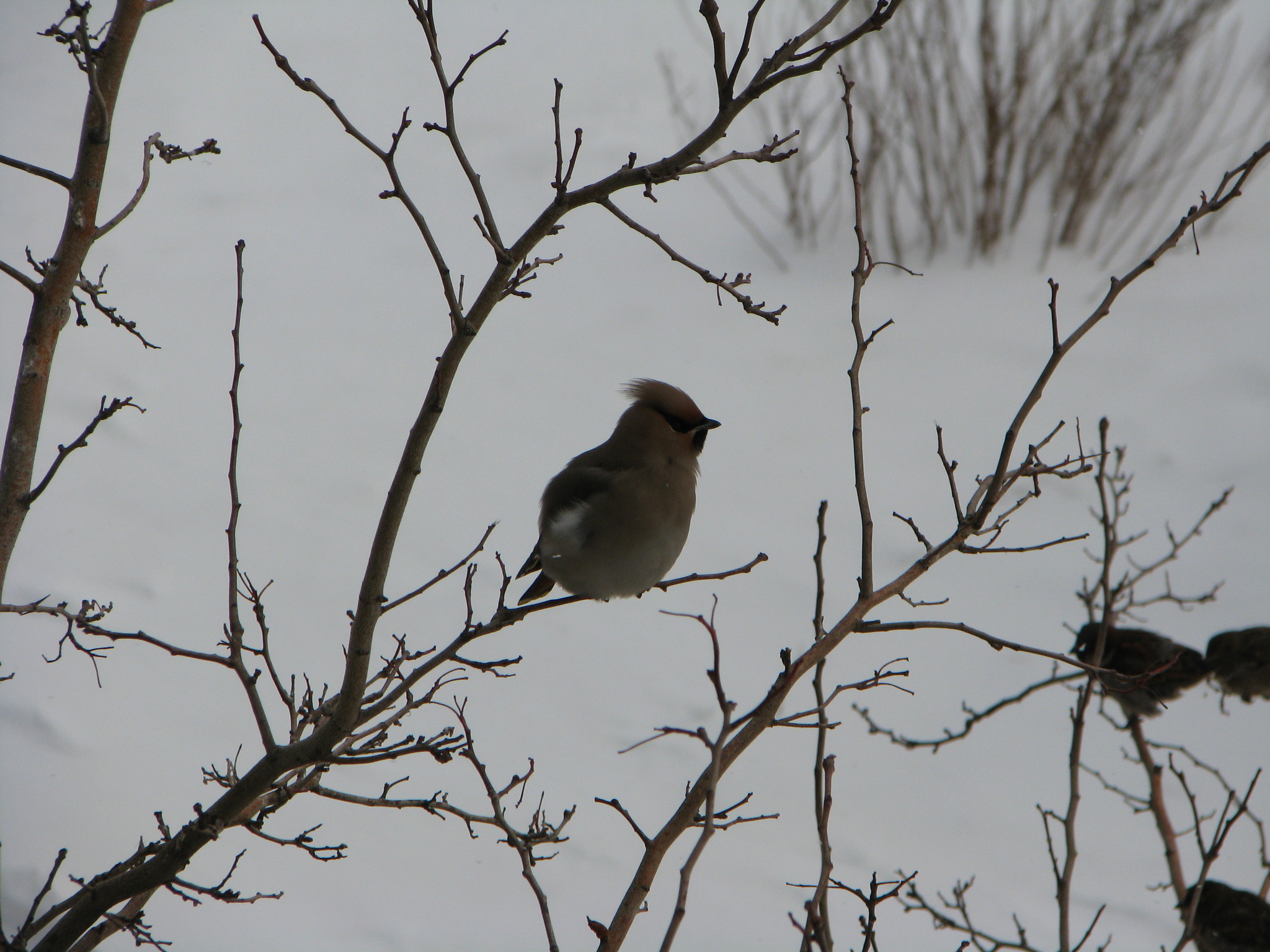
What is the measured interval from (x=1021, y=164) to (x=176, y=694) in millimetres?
5503

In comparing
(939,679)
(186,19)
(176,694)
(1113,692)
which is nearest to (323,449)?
(176,694)

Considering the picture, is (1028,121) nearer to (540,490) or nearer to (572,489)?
(540,490)

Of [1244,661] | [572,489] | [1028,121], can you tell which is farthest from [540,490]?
[1244,661]

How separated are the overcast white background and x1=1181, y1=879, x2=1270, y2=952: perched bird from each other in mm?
1327

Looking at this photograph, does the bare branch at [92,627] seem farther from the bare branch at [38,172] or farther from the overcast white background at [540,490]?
the overcast white background at [540,490]

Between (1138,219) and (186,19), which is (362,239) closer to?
(186,19)

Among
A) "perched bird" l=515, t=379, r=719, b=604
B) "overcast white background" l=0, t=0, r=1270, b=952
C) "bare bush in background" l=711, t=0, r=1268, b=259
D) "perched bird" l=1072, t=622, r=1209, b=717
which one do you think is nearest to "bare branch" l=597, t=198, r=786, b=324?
"perched bird" l=515, t=379, r=719, b=604

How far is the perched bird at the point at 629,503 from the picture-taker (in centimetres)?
293

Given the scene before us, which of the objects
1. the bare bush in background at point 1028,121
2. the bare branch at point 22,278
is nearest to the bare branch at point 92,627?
the bare branch at point 22,278

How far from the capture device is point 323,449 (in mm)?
6020

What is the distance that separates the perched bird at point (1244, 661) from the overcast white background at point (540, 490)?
90 centimetres

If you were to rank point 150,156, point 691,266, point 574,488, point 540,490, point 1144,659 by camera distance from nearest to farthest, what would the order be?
point 691,266 < point 150,156 < point 1144,659 < point 574,488 < point 540,490

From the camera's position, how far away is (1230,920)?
2209 mm

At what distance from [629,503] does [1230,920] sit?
155 cm
